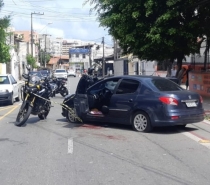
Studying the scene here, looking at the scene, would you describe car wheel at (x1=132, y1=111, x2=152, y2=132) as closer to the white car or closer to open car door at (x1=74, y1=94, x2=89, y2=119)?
open car door at (x1=74, y1=94, x2=89, y2=119)

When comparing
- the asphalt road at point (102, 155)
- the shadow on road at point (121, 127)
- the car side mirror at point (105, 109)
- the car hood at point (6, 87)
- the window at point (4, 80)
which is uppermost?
the window at point (4, 80)

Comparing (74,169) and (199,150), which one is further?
(199,150)

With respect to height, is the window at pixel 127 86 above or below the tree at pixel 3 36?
below

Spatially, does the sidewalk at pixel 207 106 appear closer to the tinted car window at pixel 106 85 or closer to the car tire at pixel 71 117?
the tinted car window at pixel 106 85

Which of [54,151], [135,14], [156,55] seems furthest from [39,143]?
[156,55]

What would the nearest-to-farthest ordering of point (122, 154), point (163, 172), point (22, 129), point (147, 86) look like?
point (163, 172) < point (122, 154) < point (147, 86) < point (22, 129)

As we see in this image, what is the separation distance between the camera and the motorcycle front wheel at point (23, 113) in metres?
14.2

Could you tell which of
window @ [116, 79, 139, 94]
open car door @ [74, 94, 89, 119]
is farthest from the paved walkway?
open car door @ [74, 94, 89, 119]

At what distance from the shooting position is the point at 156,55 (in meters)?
23.9

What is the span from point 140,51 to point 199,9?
349 cm

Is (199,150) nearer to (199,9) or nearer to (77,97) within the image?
(77,97)

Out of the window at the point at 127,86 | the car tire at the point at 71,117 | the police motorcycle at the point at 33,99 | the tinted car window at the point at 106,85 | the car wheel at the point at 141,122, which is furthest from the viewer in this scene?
the car tire at the point at 71,117

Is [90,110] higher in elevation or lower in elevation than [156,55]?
lower

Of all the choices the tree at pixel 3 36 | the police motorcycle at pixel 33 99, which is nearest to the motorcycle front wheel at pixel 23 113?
the police motorcycle at pixel 33 99
